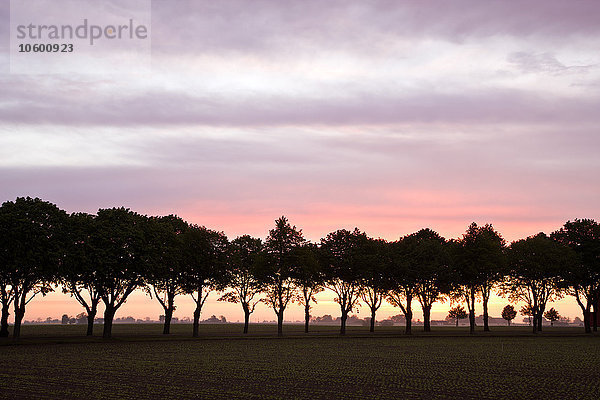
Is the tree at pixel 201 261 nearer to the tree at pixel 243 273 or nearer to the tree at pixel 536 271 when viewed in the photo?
the tree at pixel 243 273

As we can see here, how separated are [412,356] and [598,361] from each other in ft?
52.9

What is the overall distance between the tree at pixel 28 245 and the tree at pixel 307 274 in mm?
43682

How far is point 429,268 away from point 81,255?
219ft

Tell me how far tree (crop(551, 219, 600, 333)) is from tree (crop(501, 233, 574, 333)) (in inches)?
98.6

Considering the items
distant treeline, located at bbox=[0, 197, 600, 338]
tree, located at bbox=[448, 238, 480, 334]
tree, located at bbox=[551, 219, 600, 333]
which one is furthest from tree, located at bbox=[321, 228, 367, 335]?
tree, located at bbox=[551, 219, 600, 333]

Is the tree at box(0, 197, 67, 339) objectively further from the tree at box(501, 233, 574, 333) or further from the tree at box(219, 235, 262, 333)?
the tree at box(501, 233, 574, 333)

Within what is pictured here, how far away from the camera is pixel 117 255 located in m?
84.7

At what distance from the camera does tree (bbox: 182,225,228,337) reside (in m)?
101

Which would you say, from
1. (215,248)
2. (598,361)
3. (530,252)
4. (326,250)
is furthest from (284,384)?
(530,252)

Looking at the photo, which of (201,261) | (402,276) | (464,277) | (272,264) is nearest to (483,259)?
(464,277)

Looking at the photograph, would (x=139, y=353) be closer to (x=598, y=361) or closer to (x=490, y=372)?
(x=490, y=372)

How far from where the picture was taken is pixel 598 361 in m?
52.1

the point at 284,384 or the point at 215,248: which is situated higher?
the point at 215,248

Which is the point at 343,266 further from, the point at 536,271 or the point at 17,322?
the point at 17,322
